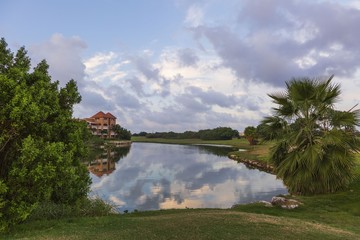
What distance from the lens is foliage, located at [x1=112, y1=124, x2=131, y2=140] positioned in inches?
6506

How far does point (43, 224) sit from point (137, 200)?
15.4 metres

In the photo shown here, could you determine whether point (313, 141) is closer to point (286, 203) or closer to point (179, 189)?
point (286, 203)

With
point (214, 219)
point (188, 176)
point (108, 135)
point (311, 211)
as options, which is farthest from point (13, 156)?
point (108, 135)

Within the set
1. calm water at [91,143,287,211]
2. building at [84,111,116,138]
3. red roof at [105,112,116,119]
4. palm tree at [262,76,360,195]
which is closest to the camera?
palm tree at [262,76,360,195]

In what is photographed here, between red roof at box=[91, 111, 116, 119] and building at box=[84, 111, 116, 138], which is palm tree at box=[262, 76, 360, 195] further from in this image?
red roof at box=[91, 111, 116, 119]

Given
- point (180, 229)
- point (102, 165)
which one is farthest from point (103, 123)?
point (180, 229)

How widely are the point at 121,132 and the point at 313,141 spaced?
151m

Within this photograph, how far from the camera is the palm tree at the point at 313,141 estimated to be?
19.6m

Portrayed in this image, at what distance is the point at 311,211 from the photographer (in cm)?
1638

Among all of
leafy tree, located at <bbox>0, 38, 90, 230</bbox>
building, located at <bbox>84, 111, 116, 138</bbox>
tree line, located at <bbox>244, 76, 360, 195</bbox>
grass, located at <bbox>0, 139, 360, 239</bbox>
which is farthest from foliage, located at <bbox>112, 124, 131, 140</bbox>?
grass, located at <bbox>0, 139, 360, 239</bbox>

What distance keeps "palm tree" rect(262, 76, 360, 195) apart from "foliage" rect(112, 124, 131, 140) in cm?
14773

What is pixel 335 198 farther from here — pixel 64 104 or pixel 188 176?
pixel 188 176

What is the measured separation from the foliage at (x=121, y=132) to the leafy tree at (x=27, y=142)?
15502 cm

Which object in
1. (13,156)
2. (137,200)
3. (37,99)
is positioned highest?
(37,99)
